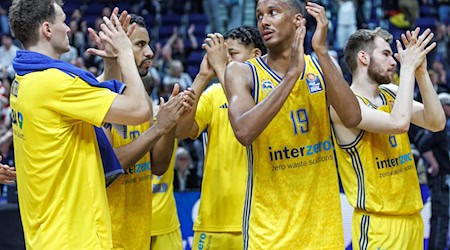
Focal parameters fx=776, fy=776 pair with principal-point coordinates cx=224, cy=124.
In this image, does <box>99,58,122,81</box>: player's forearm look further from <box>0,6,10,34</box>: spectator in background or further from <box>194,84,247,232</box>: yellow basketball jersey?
<box>0,6,10,34</box>: spectator in background

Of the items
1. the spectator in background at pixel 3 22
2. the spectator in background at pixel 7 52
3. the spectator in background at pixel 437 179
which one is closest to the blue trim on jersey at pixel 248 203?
the spectator in background at pixel 437 179

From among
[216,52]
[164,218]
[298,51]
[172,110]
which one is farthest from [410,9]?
[298,51]

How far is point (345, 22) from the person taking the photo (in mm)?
16797

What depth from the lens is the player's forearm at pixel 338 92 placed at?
448cm

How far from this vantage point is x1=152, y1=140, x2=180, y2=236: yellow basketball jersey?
20.1 feet

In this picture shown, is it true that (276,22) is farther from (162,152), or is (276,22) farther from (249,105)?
(162,152)

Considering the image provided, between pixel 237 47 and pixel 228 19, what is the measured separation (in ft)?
41.6

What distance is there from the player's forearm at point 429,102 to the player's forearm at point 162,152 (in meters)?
1.78

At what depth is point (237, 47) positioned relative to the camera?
6.04 m

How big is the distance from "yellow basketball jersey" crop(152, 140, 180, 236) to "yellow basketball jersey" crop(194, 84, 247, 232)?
12.0 inches

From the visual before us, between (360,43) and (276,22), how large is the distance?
1.19 metres

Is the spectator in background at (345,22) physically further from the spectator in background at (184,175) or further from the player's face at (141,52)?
the player's face at (141,52)

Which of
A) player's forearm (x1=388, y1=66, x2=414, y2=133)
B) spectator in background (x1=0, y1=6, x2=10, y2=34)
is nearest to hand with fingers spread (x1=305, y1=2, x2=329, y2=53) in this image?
player's forearm (x1=388, y1=66, x2=414, y2=133)

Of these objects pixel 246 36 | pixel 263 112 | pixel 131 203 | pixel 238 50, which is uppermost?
pixel 246 36
